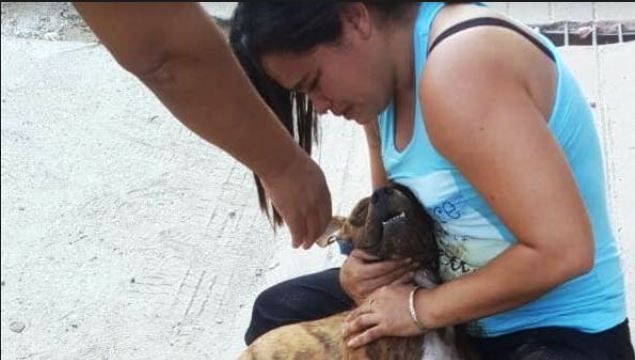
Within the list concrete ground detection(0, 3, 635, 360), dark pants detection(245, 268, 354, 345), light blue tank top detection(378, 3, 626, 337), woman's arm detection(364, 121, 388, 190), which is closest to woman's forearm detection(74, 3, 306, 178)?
light blue tank top detection(378, 3, 626, 337)

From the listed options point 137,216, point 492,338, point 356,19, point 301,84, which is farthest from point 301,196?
point 137,216

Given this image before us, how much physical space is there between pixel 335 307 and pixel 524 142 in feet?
2.91

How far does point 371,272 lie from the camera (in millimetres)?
2299

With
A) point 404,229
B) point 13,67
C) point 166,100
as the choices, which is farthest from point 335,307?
point 13,67

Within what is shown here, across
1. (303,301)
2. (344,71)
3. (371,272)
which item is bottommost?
(303,301)

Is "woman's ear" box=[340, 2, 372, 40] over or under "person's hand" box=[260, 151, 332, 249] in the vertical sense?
over

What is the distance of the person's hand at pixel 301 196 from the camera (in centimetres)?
189

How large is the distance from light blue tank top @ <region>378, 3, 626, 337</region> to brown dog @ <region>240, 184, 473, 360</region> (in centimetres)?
4

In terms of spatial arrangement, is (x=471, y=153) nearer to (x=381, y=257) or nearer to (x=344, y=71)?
(x=344, y=71)

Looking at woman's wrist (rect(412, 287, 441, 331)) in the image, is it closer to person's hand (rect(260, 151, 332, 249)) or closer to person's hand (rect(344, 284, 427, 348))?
person's hand (rect(344, 284, 427, 348))

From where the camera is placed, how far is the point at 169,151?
13.7 ft

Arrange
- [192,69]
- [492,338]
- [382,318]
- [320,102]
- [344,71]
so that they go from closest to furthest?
[192,69], [344,71], [320,102], [382,318], [492,338]

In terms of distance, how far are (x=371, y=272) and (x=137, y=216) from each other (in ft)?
5.78

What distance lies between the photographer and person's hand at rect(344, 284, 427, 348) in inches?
86.6
